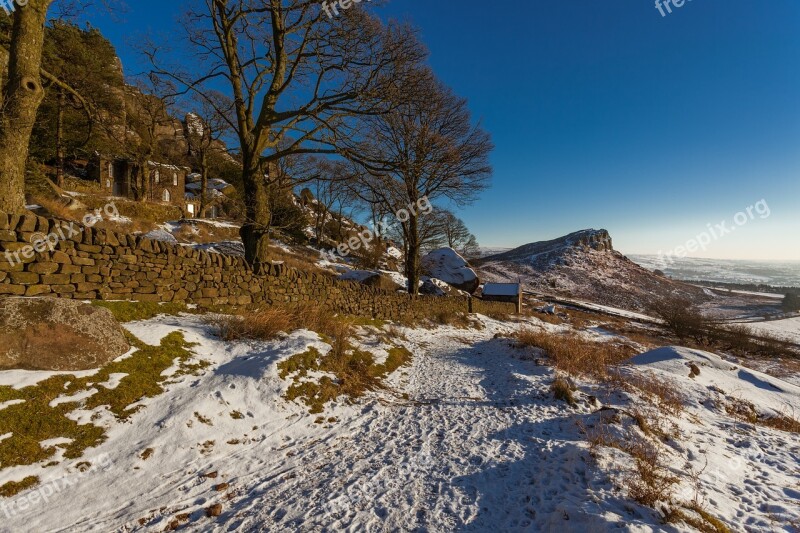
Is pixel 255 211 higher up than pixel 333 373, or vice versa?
pixel 255 211

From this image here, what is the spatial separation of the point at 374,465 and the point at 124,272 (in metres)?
6.40

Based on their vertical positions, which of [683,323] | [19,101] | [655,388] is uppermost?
[19,101]

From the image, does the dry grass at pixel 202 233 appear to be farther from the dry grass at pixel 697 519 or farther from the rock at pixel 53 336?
the dry grass at pixel 697 519

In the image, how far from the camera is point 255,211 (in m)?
8.38

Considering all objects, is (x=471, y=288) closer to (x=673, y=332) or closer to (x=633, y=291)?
(x=673, y=332)

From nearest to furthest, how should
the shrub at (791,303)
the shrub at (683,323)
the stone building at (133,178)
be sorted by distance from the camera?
the shrub at (683,323) < the stone building at (133,178) < the shrub at (791,303)

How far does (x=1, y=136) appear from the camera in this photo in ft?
18.0

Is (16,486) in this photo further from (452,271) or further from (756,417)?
(452,271)

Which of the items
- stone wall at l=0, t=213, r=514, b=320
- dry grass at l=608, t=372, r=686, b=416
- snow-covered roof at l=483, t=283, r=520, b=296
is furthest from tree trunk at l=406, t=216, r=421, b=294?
snow-covered roof at l=483, t=283, r=520, b=296

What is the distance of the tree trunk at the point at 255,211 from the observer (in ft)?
27.8

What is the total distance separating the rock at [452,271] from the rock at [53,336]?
24.4m

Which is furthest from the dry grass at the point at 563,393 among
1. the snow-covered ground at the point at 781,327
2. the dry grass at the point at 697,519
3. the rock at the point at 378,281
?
the snow-covered ground at the point at 781,327

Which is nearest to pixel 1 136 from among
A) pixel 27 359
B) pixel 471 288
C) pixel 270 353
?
pixel 27 359

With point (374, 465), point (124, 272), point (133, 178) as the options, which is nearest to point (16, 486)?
point (374, 465)
